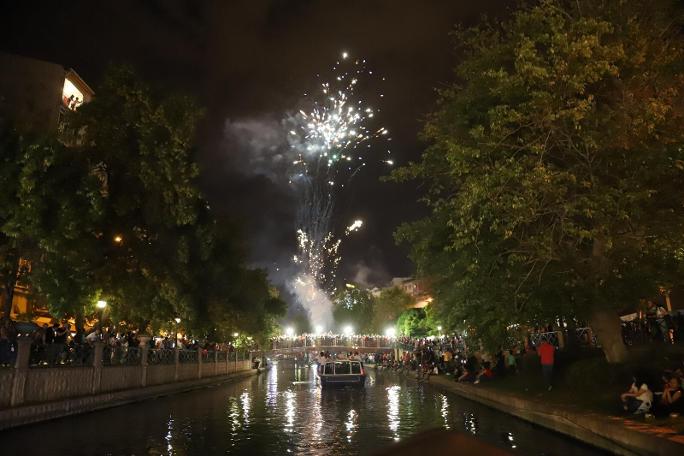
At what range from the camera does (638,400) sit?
12.9 metres

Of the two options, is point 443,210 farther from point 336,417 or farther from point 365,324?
point 365,324

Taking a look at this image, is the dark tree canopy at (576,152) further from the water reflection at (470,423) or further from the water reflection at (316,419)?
the water reflection at (316,419)

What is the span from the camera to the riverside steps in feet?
49.3

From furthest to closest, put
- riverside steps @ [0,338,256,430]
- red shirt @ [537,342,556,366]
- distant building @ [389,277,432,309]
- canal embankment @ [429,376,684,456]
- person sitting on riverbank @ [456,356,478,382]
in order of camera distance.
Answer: distant building @ [389,277,432,309] < person sitting on riverbank @ [456,356,478,382] < red shirt @ [537,342,556,366] < riverside steps @ [0,338,256,430] < canal embankment @ [429,376,684,456]

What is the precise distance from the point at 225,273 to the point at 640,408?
2482 centimetres

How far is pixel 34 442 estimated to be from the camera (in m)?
12.0

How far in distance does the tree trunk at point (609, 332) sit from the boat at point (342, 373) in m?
12.7

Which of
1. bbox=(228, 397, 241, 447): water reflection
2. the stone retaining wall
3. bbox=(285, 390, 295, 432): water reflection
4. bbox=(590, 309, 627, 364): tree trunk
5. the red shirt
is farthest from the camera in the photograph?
the red shirt

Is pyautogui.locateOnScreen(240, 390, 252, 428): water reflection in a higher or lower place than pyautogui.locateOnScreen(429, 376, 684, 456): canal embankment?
higher

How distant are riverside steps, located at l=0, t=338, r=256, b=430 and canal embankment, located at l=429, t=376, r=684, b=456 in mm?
13113

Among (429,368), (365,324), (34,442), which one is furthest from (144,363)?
(365,324)

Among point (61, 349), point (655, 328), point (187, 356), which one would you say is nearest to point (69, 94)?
point (187, 356)

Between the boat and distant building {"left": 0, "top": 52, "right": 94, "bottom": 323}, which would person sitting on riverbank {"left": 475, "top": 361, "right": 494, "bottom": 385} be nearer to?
the boat

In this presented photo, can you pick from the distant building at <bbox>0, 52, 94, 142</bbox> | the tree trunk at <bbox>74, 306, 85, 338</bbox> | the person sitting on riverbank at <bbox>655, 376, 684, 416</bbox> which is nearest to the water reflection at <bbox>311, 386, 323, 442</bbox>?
the person sitting on riverbank at <bbox>655, 376, 684, 416</bbox>
